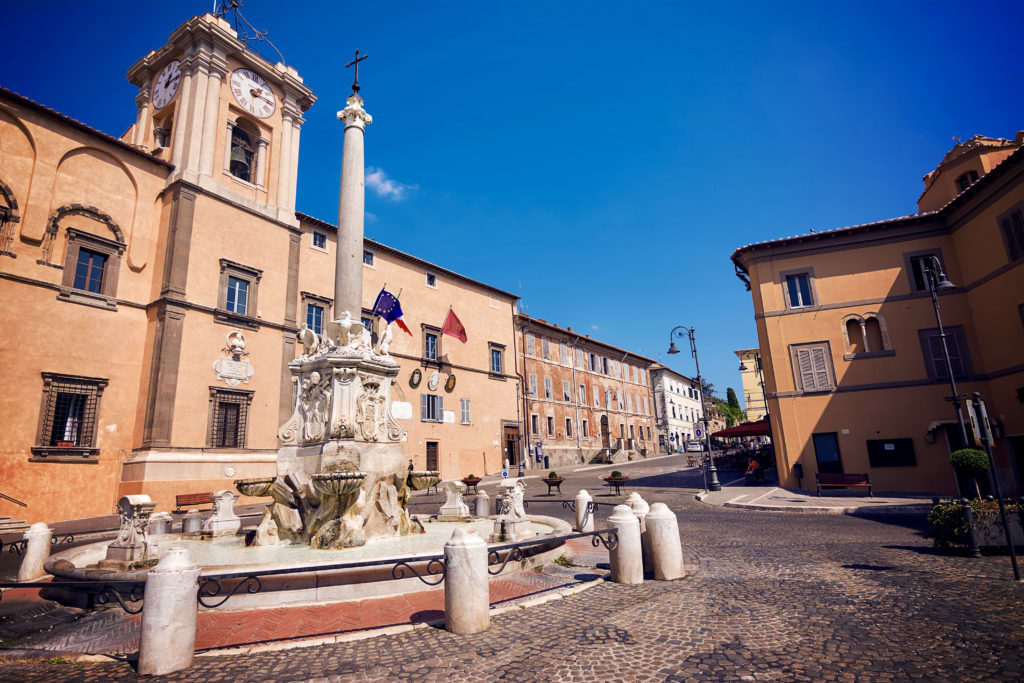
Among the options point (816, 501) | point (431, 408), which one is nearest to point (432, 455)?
point (431, 408)

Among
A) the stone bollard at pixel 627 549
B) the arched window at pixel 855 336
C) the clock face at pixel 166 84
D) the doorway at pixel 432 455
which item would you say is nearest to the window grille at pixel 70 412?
the clock face at pixel 166 84

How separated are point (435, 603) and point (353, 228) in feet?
26.9

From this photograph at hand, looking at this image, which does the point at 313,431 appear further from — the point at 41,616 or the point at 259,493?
the point at 41,616

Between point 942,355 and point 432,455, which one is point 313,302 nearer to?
point 432,455

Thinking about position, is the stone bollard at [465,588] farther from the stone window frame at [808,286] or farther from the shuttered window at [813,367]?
the stone window frame at [808,286]

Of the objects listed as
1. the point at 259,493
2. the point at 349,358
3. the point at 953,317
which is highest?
the point at 953,317

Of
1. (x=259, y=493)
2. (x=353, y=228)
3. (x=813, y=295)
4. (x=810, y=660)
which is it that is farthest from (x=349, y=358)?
(x=813, y=295)

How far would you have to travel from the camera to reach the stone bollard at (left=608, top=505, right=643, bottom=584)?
22.8 feet

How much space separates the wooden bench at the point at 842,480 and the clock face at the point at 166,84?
3110 centimetres

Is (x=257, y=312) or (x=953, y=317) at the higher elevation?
(x=257, y=312)

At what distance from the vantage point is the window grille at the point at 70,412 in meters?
17.0

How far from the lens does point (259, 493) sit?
A: 8.99 metres

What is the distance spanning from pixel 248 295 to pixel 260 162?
6.94 m

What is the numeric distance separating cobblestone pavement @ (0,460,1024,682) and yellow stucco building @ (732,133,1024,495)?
45.1ft
